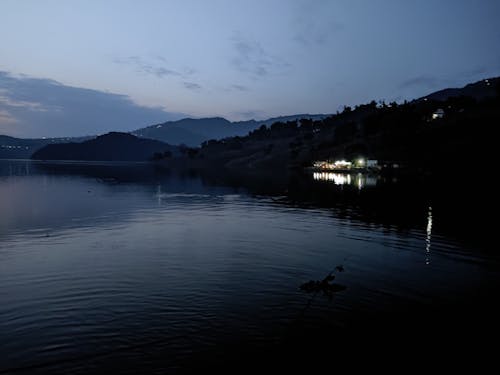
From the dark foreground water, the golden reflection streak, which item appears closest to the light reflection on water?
the golden reflection streak

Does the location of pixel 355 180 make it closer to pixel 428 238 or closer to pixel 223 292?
pixel 428 238

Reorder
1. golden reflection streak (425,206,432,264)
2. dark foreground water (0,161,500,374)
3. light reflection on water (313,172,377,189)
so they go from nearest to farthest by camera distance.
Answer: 1. dark foreground water (0,161,500,374)
2. golden reflection streak (425,206,432,264)
3. light reflection on water (313,172,377,189)

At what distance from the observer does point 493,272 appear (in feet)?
100

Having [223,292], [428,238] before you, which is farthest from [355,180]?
[223,292]

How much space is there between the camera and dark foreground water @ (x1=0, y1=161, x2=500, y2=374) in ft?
56.3

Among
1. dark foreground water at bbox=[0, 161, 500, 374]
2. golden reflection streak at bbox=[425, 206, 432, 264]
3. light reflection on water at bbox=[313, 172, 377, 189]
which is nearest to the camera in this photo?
dark foreground water at bbox=[0, 161, 500, 374]

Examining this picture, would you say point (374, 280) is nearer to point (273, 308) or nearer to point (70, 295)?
point (273, 308)

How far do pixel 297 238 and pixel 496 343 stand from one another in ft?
83.4

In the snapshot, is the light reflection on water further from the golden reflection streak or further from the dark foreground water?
the dark foreground water

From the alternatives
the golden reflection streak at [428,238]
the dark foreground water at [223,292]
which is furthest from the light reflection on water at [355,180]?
the dark foreground water at [223,292]

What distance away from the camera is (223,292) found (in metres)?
24.5

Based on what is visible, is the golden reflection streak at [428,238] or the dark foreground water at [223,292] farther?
the golden reflection streak at [428,238]

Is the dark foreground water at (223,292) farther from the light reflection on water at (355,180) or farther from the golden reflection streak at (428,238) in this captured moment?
the light reflection on water at (355,180)

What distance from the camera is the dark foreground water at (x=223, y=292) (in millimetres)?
17156
